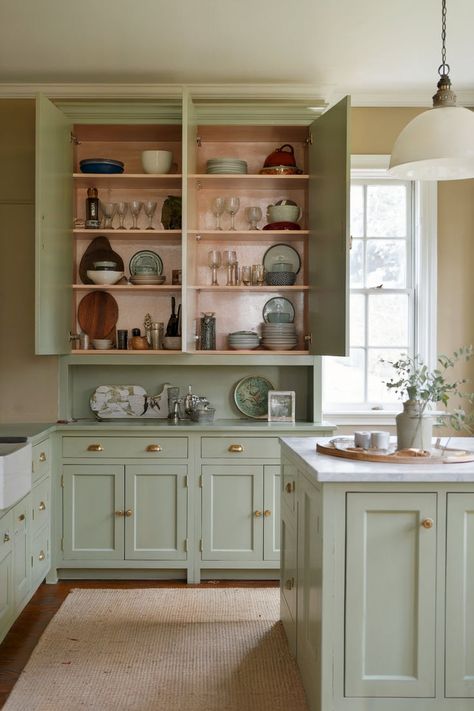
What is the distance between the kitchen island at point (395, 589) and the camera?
2.43 metres

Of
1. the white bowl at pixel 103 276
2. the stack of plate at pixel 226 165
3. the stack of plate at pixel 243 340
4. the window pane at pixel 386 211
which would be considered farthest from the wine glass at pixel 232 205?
the window pane at pixel 386 211

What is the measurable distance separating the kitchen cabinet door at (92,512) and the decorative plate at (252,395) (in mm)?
904

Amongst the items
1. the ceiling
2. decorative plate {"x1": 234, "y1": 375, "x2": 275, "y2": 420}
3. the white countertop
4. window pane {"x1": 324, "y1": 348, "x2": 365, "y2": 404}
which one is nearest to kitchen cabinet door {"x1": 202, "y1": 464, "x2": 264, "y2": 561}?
decorative plate {"x1": 234, "y1": 375, "x2": 275, "y2": 420}

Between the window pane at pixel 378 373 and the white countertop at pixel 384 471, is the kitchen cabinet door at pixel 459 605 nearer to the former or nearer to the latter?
the white countertop at pixel 384 471

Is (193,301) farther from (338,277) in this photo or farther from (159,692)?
(159,692)

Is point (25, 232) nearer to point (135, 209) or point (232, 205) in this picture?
point (135, 209)

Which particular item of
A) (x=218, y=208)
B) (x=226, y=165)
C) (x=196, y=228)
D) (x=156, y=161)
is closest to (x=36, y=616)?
(x=196, y=228)

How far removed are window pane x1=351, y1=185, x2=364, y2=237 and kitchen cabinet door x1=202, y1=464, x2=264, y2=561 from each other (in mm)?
1690

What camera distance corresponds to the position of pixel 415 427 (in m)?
2.81

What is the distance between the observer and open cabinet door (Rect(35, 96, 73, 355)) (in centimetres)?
398

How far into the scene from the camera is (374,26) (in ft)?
12.3

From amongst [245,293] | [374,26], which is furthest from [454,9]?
[245,293]

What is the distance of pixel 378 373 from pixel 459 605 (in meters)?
2.50

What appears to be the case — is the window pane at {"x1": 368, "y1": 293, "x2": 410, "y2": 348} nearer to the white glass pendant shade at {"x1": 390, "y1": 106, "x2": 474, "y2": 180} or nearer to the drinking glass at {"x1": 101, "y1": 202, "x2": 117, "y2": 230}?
the drinking glass at {"x1": 101, "y1": 202, "x2": 117, "y2": 230}
